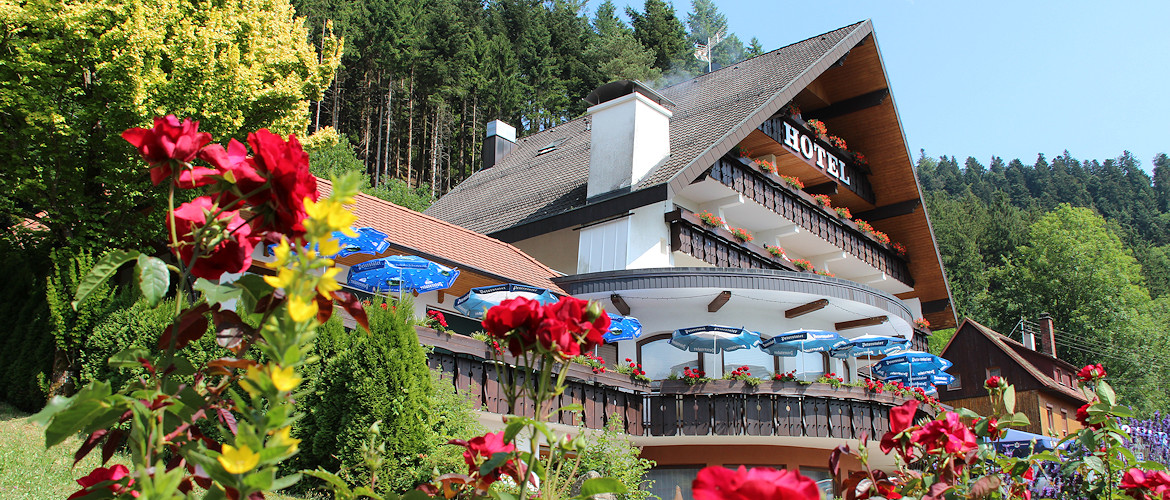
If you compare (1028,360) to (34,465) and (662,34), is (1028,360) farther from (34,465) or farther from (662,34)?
(34,465)

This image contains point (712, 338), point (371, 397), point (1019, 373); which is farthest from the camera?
point (1019, 373)

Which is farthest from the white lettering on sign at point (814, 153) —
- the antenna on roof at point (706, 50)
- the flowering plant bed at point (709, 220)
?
the antenna on roof at point (706, 50)

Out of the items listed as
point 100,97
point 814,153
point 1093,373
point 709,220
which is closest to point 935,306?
point 814,153

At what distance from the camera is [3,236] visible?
45.0 feet

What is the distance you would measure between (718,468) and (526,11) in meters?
52.6

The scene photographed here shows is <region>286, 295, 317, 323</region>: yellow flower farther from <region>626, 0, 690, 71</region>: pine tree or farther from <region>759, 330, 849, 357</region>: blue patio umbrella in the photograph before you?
<region>626, 0, 690, 71</region>: pine tree

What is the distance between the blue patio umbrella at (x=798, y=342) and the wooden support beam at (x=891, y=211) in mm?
7779

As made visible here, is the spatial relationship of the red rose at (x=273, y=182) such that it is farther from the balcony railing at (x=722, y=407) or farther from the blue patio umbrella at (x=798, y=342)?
the blue patio umbrella at (x=798, y=342)

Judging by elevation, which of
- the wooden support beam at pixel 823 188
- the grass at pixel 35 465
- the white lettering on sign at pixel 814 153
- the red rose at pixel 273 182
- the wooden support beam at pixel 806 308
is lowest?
the grass at pixel 35 465

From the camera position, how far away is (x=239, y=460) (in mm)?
1301

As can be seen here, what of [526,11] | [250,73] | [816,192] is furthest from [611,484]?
[526,11]

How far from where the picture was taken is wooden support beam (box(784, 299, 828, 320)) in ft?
61.3

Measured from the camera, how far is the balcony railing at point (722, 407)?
1477 cm

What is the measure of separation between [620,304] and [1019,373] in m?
26.3
